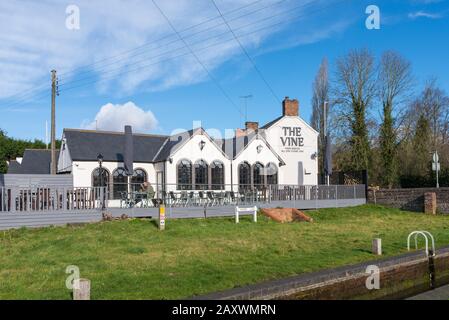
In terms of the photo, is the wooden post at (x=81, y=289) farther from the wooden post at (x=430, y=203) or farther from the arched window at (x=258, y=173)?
the arched window at (x=258, y=173)

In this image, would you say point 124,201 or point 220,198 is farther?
point 220,198

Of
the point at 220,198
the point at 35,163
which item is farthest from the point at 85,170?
the point at 35,163

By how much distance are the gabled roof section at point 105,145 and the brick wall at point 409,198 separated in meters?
13.6

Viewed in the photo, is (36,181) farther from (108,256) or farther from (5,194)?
(108,256)

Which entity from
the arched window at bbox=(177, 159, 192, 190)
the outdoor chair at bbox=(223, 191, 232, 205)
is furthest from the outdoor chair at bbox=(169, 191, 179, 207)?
the arched window at bbox=(177, 159, 192, 190)

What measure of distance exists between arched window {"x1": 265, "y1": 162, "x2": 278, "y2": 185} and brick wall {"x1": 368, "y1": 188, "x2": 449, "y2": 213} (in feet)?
19.8

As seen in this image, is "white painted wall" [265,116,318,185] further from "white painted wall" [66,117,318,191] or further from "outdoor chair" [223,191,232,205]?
"outdoor chair" [223,191,232,205]

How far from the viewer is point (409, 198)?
88.4 feet

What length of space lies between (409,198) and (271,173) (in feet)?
26.9

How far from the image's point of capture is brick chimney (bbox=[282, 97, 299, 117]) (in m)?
36.6

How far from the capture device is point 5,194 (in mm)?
15875

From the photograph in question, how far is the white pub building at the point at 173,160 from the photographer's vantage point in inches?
1009

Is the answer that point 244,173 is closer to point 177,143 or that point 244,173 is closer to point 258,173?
point 258,173
